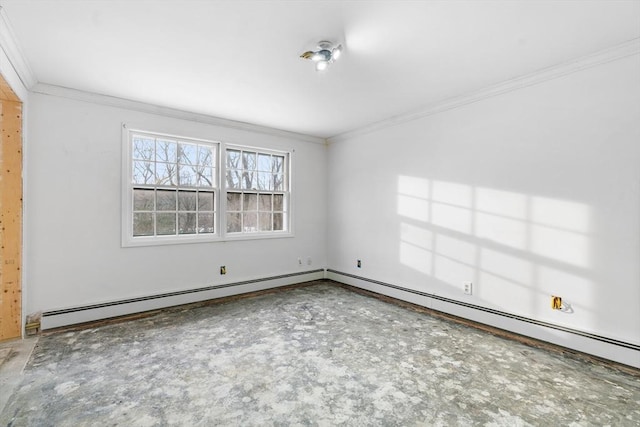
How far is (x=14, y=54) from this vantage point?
2.44 m

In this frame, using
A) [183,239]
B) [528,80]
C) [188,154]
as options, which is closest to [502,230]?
[528,80]

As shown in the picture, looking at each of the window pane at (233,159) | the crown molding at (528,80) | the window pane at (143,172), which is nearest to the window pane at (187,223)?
the window pane at (143,172)

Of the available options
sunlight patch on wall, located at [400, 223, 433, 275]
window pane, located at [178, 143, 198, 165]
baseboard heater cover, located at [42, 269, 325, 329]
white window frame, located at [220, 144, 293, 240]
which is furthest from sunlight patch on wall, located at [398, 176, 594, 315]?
window pane, located at [178, 143, 198, 165]

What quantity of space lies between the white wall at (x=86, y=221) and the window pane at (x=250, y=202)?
76 cm

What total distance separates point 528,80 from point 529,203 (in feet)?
3.97

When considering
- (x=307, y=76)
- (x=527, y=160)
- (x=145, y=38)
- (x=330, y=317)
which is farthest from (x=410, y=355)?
(x=145, y=38)

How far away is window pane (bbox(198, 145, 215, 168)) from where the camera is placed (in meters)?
4.23

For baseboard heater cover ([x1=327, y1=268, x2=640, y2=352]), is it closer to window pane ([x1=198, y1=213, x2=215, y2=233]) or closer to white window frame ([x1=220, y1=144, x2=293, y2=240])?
white window frame ([x1=220, y1=144, x2=293, y2=240])

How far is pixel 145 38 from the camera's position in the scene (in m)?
2.31

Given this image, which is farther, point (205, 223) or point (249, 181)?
point (249, 181)

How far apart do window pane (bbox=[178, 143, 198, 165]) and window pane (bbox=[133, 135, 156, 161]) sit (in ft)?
1.12

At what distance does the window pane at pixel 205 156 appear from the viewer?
4.23 m

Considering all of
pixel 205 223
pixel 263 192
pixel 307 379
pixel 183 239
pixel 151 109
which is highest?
pixel 151 109

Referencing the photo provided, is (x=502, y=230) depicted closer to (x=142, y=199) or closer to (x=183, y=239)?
(x=183, y=239)
